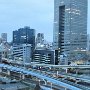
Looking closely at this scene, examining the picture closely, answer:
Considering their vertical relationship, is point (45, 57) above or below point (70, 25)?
below

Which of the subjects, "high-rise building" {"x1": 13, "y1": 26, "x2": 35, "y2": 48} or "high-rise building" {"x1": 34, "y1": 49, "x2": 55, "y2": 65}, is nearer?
"high-rise building" {"x1": 34, "y1": 49, "x2": 55, "y2": 65}

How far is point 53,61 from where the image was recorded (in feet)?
156

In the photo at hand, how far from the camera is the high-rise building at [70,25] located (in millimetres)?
59469

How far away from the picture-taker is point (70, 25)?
61000mm

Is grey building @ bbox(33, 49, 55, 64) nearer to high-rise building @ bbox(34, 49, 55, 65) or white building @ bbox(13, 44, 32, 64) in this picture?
high-rise building @ bbox(34, 49, 55, 65)

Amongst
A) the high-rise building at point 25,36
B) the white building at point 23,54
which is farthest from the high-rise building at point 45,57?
the high-rise building at point 25,36

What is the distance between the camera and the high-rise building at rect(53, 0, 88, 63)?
59469 mm

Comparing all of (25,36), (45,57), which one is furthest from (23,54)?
(25,36)

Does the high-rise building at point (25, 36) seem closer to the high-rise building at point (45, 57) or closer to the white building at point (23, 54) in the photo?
the white building at point (23, 54)

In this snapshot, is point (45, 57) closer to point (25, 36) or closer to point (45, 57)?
point (45, 57)

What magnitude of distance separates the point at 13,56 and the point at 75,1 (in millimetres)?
21309

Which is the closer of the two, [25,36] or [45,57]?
[45,57]

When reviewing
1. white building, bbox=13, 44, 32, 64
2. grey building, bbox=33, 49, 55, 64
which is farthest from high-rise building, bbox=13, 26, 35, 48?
grey building, bbox=33, 49, 55, 64

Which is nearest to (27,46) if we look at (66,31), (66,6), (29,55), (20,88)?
(29,55)
